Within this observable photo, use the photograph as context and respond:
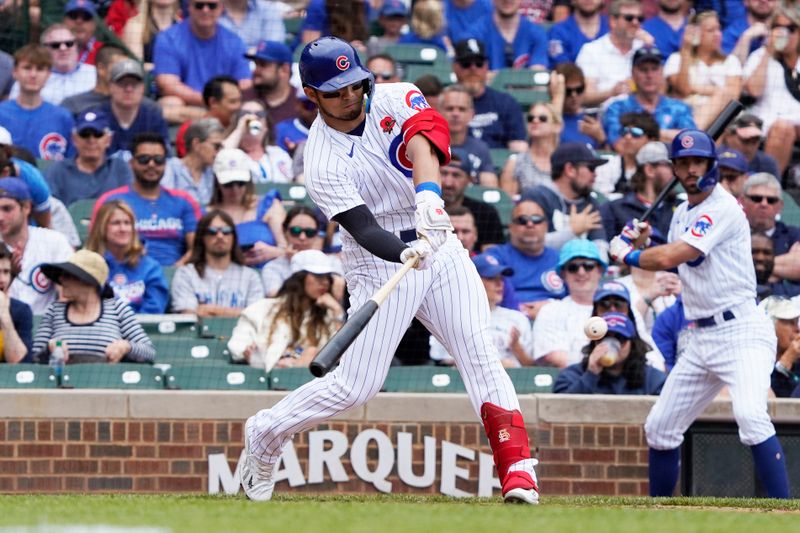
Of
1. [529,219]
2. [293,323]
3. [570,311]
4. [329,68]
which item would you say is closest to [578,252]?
[570,311]

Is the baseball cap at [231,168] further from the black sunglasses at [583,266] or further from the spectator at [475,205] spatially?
the black sunglasses at [583,266]

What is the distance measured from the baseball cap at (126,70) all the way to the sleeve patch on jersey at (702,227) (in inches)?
178

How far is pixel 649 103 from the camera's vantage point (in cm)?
1112

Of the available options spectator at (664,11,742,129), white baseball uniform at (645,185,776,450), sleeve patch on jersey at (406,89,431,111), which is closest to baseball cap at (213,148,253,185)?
white baseball uniform at (645,185,776,450)

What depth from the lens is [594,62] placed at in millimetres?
11523

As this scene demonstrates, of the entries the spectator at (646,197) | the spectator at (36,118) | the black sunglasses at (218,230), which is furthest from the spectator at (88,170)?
the spectator at (646,197)

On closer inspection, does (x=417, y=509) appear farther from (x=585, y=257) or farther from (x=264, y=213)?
(x=264, y=213)

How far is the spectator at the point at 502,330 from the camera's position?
8539mm

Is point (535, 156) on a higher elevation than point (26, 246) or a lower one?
higher

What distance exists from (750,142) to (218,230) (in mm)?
3965

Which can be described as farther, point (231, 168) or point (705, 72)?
point (705, 72)

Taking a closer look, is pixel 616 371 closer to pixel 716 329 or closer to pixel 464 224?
pixel 716 329

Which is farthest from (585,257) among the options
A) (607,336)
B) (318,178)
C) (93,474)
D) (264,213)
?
(318,178)

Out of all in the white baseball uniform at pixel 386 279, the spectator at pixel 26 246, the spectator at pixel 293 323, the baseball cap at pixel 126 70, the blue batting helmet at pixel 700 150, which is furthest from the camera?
the baseball cap at pixel 126 70
